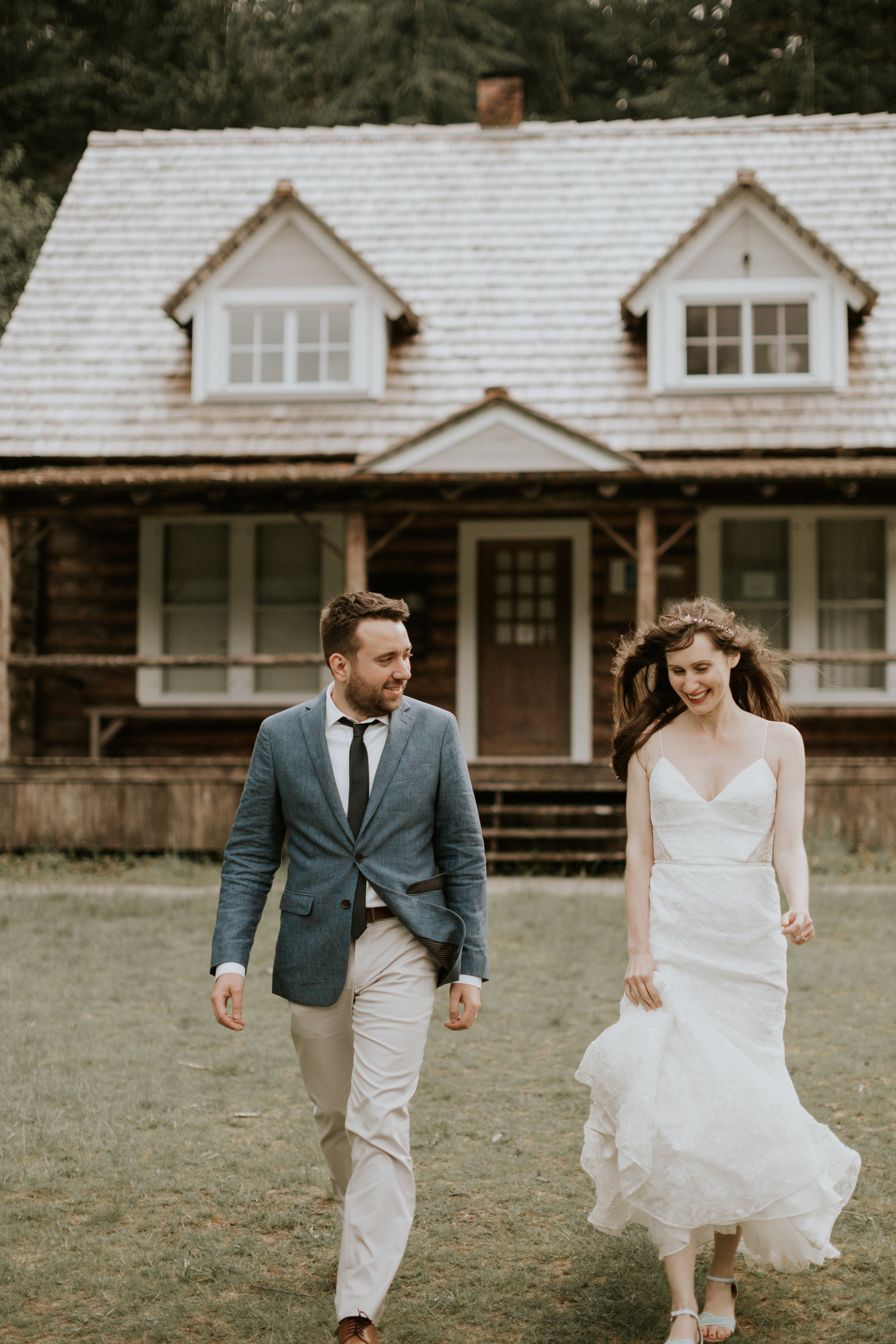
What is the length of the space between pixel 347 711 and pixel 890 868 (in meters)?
8.03

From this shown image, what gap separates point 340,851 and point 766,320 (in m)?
10.9

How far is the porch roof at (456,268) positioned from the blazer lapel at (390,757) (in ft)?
25.9

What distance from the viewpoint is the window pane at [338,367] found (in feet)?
42.7

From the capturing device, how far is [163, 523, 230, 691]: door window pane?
13062mm

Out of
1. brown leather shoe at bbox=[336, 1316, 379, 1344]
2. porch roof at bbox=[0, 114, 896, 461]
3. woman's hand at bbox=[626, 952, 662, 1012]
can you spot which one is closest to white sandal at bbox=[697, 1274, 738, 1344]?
woman's hand at bbox=[626, 952, 662, 1012]

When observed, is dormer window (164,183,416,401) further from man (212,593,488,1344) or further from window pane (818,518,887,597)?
man (212,593,488,1344)

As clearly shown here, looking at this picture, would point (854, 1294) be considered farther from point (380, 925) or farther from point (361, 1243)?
point (380, 925)

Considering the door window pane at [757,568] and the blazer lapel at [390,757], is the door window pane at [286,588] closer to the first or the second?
the door window pane at [757,568]

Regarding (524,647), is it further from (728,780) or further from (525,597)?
(728,780)

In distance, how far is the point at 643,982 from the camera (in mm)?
3318

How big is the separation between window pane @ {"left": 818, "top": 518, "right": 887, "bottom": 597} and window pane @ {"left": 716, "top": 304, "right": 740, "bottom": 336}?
2.20 m

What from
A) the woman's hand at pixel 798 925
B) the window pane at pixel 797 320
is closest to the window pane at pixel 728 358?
the window pane at pixel 797 320

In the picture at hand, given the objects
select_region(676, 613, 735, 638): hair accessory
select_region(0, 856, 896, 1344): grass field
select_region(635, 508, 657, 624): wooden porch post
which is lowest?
select_region(0, 856, 896, 1344): grass field

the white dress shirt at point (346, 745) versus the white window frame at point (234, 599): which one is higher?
the white window frame at point (234, 599)
